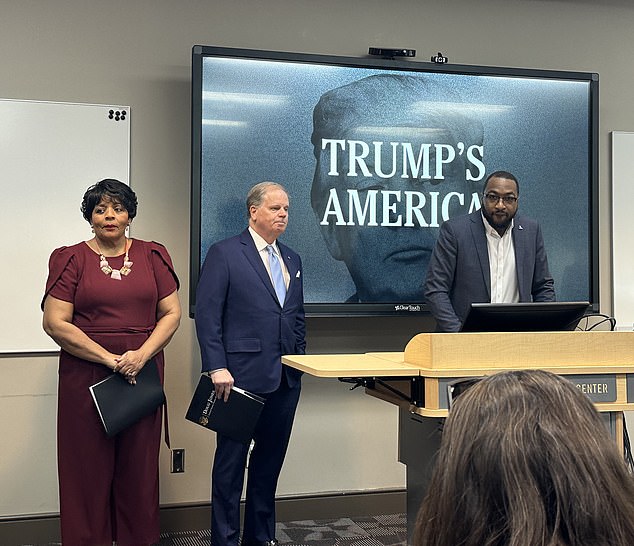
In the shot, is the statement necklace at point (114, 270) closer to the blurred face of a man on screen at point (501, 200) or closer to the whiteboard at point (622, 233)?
the blurred face of a man on screen at point (501, 200)

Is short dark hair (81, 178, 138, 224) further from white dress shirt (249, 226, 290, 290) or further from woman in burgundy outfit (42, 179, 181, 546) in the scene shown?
white dress shirt (249, 226, 290, 290)

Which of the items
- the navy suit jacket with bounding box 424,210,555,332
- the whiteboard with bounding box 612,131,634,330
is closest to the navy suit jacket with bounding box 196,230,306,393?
the navy suit jacket with bounding box 424,210,555,332

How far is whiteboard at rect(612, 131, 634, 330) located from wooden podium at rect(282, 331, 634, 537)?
6.77 ft

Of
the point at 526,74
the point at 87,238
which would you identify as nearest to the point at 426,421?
the point at 87,238

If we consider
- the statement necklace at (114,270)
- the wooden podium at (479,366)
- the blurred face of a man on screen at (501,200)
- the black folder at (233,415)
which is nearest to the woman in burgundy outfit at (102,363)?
the statement necklace at (114,270)

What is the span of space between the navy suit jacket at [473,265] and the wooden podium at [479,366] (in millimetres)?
1003

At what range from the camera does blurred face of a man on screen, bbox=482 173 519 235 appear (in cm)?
356

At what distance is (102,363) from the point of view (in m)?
3.22

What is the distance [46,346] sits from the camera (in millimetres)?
3787

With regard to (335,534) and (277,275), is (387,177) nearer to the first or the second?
(277,275)

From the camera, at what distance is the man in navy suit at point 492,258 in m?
3.56

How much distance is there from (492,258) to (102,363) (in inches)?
67.1

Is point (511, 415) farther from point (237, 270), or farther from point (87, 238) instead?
point (87, 238)

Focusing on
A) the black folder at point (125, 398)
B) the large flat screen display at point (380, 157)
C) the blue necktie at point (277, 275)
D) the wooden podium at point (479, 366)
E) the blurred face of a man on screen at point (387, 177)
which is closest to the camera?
the wooden podium at point (479, 366)
